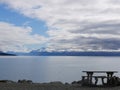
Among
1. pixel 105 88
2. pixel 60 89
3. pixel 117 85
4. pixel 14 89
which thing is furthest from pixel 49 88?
pixel 117 85

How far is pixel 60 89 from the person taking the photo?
2080 cm

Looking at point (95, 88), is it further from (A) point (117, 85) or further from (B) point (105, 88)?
(A) point (117, 85)

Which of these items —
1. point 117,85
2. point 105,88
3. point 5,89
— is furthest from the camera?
point 117,85

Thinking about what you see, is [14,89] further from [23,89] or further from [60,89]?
[60,89]

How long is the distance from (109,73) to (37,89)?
264 inches

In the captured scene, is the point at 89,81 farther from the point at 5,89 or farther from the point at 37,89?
the point at 5,89

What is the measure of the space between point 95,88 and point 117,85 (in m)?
2.44

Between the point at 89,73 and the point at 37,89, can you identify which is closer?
the point at 37,89

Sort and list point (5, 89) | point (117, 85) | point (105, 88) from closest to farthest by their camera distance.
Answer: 1. point (5, 89)
2. point (105, 88)
3. point (117, 85)

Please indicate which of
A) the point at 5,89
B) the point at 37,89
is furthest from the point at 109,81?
the point at 5,89

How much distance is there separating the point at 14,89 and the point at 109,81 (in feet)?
24.6

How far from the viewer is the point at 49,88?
21188 millimetres

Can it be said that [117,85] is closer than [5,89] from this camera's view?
No

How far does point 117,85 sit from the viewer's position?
23375 millimetres
